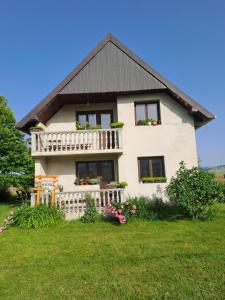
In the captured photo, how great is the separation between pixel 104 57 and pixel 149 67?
275 centimetres

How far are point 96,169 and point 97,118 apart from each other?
10.3 feet

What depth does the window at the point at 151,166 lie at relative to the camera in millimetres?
13469

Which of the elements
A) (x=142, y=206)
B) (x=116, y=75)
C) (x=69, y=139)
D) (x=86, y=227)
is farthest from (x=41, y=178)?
(x=116, y=75)

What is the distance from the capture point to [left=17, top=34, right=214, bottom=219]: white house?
512 inches

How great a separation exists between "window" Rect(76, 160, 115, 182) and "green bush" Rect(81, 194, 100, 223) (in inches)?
105

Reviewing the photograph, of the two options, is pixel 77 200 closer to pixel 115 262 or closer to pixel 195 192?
pixel 195 192

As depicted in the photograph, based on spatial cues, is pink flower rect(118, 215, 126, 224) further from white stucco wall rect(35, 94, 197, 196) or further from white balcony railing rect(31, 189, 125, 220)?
white stucco wall rect(35, 94, 197, 196)

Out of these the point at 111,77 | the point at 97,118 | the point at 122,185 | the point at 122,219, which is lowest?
the point at 122,219

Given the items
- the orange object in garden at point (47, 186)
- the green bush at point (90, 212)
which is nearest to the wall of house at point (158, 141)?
the green bush at point (90, 212)

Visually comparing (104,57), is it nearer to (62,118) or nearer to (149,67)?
(149,67)

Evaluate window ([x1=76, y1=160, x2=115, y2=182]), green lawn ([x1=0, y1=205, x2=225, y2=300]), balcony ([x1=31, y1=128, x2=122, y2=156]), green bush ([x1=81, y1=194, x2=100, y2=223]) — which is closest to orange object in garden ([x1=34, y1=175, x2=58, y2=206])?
balcony ([x1=31, y1=128, x2=122, y2=156])

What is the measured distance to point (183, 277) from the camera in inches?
208

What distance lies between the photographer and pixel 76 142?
1312 centimetres

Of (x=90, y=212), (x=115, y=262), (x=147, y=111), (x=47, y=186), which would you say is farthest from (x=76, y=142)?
(x=115, y=262)
